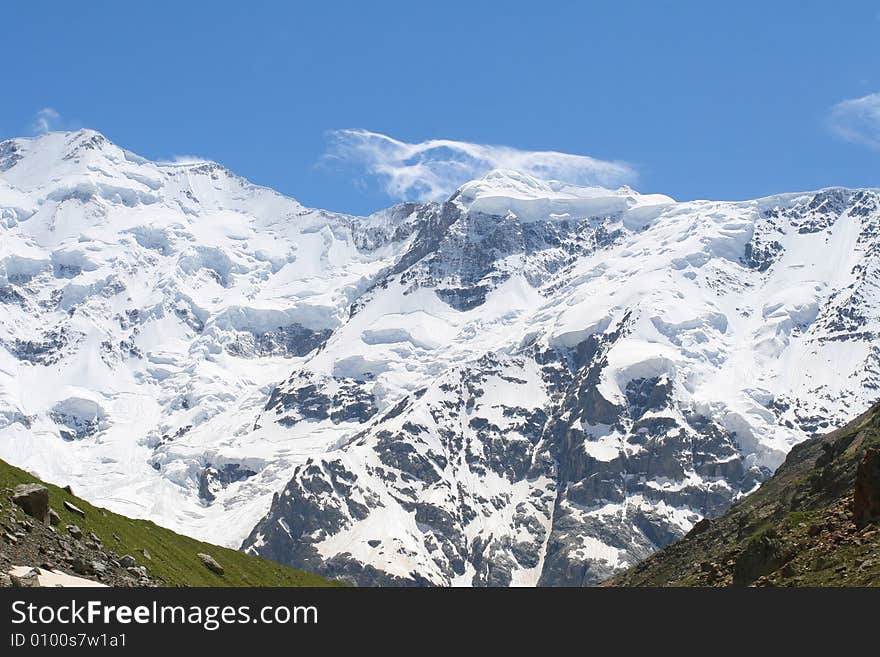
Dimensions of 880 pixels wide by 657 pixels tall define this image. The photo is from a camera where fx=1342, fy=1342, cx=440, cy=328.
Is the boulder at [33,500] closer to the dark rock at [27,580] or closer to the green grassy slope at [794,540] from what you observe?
the dark rock at [27,580]

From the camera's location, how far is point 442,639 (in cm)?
4928

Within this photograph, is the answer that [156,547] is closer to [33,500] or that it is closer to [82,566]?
[33,500]

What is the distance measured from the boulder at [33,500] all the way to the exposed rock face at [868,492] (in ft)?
127

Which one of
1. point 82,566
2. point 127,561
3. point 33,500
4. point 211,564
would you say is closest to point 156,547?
point 211,564

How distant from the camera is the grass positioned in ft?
228

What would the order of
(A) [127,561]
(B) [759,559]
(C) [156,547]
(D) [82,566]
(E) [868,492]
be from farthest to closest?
1. (C) [156,547]
2. (B) [759,559]
3. (A) [127,561]
4. (E) [868,492]
5. (D) [82,566]

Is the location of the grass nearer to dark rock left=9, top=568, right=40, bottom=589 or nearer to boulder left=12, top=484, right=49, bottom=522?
boulder left=12, top=484, right=49, bottom=522

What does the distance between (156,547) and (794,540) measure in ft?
119

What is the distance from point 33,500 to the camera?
205ft

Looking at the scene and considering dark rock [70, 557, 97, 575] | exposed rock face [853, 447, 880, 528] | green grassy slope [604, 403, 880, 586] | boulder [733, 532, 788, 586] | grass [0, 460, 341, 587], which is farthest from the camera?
grass [0, 460, 341, 587]

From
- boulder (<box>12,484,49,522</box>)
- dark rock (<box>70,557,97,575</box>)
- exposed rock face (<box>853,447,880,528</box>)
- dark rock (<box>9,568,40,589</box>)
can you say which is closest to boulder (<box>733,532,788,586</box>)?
exposed rock face (<box>853,447,880,528</box>)

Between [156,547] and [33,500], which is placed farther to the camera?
[156,547]

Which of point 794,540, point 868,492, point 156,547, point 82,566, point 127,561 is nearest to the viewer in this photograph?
point 82,566

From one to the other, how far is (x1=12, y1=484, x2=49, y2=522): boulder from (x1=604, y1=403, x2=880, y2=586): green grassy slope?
3450cm
